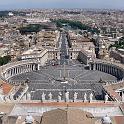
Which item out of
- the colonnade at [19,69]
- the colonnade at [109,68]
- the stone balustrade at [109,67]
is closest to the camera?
the colonnade at [109,68]

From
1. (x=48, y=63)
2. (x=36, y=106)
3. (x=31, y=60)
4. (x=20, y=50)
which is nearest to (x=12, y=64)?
(x=31, y=60)

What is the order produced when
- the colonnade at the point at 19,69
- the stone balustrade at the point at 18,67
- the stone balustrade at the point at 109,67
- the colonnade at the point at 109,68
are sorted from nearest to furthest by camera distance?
the stone balustrade at the point at 18,67
the colonnade at the point at 109,68
the stone balustrade at the point at 109,67
the colonnade at the point at 19,69

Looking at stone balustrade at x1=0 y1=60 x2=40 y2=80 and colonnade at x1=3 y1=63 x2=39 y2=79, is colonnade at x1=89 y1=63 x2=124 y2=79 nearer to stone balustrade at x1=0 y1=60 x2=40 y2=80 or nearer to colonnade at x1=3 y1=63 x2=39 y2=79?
stone balustrade at x1=0 y1=60 x2=40 y2=80

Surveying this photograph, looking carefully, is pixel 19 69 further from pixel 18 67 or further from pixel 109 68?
pixel 109 68

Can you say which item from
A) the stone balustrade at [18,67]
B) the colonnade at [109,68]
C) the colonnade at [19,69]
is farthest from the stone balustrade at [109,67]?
the colonnade at [19,69]

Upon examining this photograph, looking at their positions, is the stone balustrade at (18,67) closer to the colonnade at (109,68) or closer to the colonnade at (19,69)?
the colonnade at (19,69)

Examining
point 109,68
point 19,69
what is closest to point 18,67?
point 19,69

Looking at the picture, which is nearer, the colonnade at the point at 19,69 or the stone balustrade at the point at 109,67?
the stone balustrade at the point at 109,67
